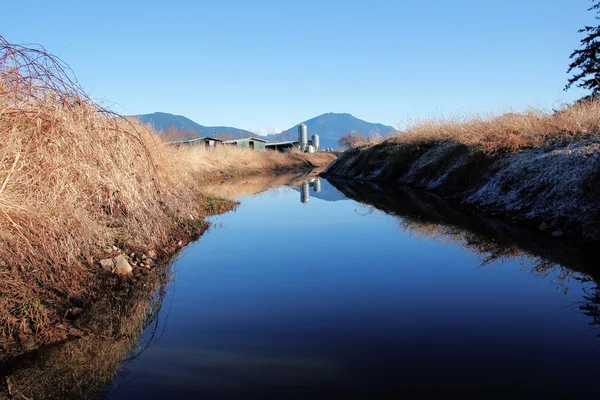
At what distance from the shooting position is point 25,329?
4.28 meters

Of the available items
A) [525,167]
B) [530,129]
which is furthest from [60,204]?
[530,129]

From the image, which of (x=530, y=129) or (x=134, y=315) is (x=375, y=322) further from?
(x=530, y=129)

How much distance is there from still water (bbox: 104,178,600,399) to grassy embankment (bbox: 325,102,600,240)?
101 cm

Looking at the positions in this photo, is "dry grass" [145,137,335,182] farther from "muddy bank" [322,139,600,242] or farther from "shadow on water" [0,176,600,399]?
"shadow on water" [0,176,600,399]

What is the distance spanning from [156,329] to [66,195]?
231 cm

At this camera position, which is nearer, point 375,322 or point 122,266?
point 375,322

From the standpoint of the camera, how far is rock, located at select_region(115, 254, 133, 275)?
20.5ft

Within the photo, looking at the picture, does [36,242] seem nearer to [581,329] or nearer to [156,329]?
[156,329]

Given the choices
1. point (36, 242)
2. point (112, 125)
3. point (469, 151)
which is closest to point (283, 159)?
point (469, 151)

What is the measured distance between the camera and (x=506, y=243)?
8242 millimetres

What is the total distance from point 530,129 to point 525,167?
3.42 meters

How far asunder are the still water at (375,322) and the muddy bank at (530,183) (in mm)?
795

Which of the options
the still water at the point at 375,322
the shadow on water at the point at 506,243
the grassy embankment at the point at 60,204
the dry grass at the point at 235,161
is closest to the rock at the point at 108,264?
the grassy embankment at the point at 60,204

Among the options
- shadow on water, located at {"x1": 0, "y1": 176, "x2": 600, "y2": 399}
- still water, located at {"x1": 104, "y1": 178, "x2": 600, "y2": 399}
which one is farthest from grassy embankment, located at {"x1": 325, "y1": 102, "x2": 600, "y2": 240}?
still water, located at {"x1": 104, "y1": 178, "x2": 600, "y2": 399}
